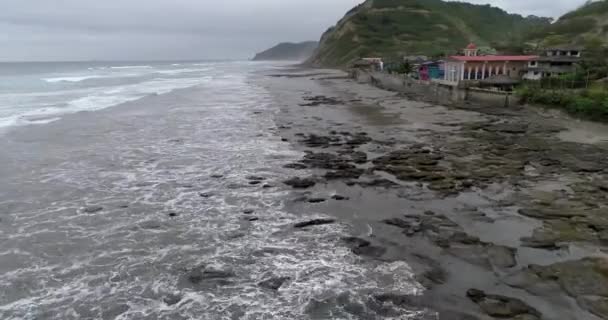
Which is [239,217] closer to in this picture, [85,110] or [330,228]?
[330,228]

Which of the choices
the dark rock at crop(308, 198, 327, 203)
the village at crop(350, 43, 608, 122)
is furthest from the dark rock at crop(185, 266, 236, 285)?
the village at crop(350, 43, 608, 122)

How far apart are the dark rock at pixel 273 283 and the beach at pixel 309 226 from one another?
1.8 inches

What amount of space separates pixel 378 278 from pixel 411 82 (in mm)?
46392

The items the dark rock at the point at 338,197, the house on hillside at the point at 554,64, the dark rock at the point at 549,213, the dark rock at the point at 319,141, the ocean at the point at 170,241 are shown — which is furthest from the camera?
the house on hillside at the point at 554,64

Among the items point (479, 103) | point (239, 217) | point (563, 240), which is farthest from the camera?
point (479, 103)

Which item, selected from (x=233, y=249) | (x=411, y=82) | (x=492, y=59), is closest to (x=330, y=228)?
(x=233, y=249)

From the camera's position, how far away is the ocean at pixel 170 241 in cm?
977

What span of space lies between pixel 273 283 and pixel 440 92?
38434 millimetres

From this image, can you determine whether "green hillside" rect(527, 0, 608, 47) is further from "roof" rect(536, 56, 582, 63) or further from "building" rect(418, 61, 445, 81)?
"roof" rect(536, 56, 582, 63)

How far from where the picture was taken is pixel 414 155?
71.5ft

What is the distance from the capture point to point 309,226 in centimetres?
1390

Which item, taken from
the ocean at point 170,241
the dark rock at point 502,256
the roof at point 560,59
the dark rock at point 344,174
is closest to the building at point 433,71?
the roof at point 560,59

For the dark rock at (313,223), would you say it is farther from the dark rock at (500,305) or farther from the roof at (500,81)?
the roof at (500,81)

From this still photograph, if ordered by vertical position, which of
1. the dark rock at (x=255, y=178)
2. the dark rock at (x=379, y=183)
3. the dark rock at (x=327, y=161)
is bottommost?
the dark rock at (x=255, y=178)
